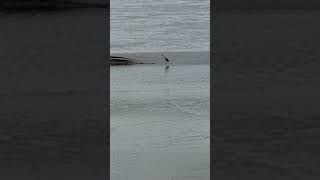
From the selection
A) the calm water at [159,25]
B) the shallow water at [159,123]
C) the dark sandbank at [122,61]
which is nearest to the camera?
the shallow water at [159,123]

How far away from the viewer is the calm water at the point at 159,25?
12.9m

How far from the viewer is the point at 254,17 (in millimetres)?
15164

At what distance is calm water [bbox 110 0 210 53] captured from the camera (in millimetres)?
12938

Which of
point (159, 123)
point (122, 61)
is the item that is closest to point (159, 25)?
point (122, 61)

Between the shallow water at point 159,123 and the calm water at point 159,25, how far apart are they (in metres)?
2.54

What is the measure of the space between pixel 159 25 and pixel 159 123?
972 cm

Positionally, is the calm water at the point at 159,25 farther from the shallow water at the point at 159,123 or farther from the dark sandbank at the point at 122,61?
the shallow water at the point at 159,123

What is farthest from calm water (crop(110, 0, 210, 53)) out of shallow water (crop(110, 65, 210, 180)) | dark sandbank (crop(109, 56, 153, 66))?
shallow water (crop(110, 65, 210, 180))

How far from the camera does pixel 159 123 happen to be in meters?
6.80

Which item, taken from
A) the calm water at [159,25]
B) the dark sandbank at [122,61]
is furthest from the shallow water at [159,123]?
the calm water at [159,25]

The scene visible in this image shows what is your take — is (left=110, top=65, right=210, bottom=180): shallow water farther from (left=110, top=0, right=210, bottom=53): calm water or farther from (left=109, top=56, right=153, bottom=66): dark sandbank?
(left=110, top=0, right=210, bottom=53): calm water

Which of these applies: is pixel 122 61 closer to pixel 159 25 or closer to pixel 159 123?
pixel 159 123
